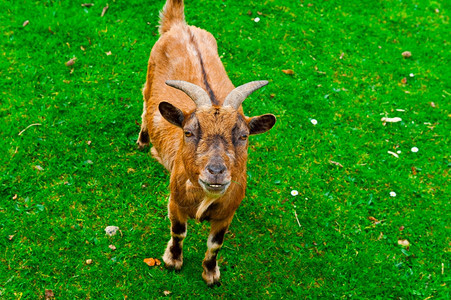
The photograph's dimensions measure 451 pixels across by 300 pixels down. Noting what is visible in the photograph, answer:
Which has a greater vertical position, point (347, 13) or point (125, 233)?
point (347, 13)

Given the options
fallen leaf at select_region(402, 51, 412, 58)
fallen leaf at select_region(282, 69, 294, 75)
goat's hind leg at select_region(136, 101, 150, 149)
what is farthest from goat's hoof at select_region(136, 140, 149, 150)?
fallen leaf at select_region(402, 51, 412, 58)

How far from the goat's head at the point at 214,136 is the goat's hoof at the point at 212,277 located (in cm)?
163

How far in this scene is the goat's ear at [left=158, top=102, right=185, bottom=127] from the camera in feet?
11.8

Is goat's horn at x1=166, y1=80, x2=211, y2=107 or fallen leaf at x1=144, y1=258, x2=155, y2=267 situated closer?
goat's horn at x1=166, y1=80, x2=211, y2=107

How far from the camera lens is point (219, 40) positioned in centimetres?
764

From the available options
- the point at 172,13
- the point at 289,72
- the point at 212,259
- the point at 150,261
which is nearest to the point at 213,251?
the point at 212,259

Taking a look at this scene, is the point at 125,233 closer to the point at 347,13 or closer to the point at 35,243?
the point at 35,243

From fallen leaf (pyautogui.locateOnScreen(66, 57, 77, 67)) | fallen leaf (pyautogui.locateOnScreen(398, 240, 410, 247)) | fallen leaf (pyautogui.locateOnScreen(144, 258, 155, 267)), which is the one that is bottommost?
fallen leaf (pyautogui.locateOnScreen(398, 240, 410, 247))

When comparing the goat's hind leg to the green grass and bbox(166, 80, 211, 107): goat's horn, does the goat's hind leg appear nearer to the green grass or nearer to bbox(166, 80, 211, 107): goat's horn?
the green grass

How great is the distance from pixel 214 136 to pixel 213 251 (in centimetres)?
165

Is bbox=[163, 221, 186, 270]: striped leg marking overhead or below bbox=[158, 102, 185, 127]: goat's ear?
below

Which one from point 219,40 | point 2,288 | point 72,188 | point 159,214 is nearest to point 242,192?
point 159,214

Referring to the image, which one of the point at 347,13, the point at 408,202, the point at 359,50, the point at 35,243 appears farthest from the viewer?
the point at 347,13

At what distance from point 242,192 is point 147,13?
5.17m
